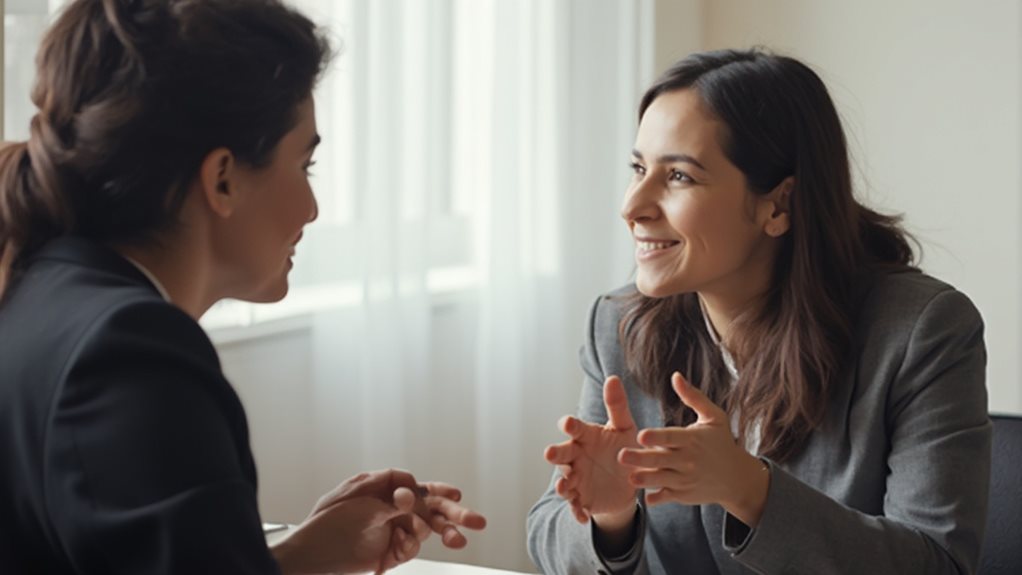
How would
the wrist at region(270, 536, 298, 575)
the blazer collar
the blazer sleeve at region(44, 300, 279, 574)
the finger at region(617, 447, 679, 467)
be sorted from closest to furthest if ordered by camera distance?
1. the blazer sleeve at region(44, 300, 279, 574)
2. the blazer collar
3. the wrist at region(270, 536, 298, 575)
4. the finger at region(617, 447, 679, 467)

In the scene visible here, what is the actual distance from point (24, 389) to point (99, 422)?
9cm

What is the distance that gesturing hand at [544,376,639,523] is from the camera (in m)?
1.71

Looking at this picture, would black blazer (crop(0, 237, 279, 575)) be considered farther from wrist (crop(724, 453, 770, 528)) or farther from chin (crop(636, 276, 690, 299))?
chin (crop(636, 276, 690, 299))

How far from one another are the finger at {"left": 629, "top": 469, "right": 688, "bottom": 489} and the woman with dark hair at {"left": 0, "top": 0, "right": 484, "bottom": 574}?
0.70ft

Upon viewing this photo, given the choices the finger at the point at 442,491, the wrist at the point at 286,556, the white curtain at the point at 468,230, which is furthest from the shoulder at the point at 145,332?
the white curtain at the point at 468,230

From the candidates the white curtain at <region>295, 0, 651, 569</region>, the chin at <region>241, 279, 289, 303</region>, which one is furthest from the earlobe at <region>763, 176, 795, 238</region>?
the white curtain at <region>295, 0, 651, 569</region>

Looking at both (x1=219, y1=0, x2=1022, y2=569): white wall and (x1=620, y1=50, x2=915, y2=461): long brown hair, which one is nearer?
(x1=620, y1=50, x2=915, y2=461): long brown hair

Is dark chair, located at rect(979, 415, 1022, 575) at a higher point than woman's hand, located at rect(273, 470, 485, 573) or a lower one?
lower

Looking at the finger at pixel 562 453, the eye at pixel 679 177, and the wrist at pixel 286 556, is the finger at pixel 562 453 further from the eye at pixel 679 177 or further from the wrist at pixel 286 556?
the eye at pixel 679 177

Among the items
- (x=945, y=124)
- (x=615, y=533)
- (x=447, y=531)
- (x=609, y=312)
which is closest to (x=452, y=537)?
(x=447, y=531)

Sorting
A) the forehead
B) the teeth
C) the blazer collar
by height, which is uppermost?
the blazer collar

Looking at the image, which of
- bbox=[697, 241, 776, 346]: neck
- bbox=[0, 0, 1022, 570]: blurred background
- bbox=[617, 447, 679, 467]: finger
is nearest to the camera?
bbox=[617, 447, 679, 467]: finger

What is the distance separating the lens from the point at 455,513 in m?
1.54

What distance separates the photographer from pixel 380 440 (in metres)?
3.28
